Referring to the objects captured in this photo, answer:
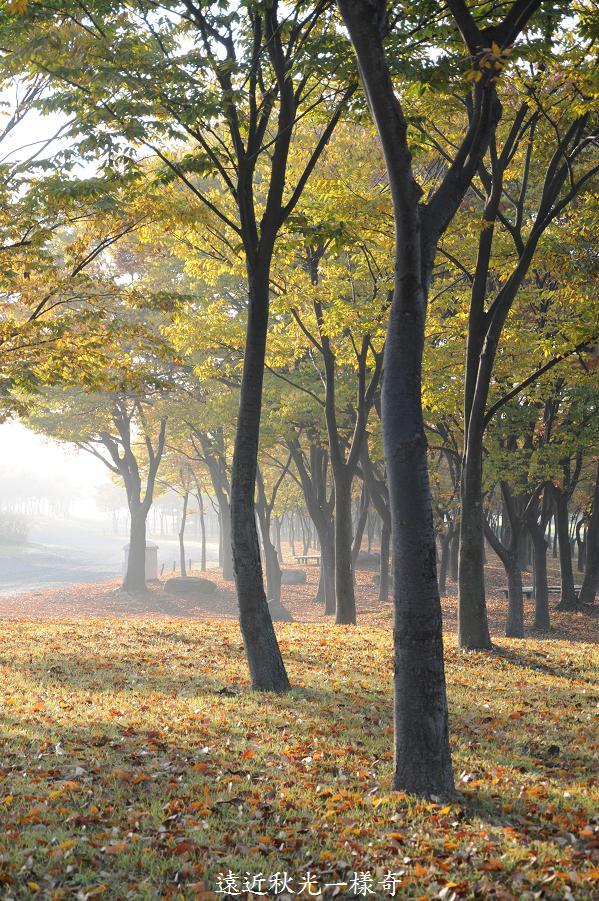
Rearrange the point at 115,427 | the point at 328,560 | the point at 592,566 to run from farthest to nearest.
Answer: the point at 115,427 → the point at 328,560 → the point at 592,566

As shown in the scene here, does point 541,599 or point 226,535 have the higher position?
point 226,535

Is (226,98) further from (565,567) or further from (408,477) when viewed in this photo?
(565,567)

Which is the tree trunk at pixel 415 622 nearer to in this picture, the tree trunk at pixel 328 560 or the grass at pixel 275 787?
the grass at pixel 275 787

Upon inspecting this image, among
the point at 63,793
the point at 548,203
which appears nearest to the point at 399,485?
the point at 63,793

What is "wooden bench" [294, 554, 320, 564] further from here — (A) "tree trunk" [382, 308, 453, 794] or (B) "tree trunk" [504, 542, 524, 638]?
(A) "tree trunk" [382, 308, 453, 794]

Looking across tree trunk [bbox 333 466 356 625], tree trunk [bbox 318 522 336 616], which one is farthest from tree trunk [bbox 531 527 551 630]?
tree trunk [bbox 318 522 336 616]

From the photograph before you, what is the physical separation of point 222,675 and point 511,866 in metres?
5.85

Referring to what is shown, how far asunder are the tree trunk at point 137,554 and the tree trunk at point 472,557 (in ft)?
69.0

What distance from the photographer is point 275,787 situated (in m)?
5.33

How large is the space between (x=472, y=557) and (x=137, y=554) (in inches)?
867

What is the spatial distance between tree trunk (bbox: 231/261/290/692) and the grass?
0.39 meters

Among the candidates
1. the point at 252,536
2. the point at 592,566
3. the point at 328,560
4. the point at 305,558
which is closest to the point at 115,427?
the point at 328,560

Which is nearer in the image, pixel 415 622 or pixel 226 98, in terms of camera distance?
pixel 415 622

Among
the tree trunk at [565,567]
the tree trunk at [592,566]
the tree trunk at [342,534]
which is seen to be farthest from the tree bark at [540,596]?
the tree trunk at [342,534]
